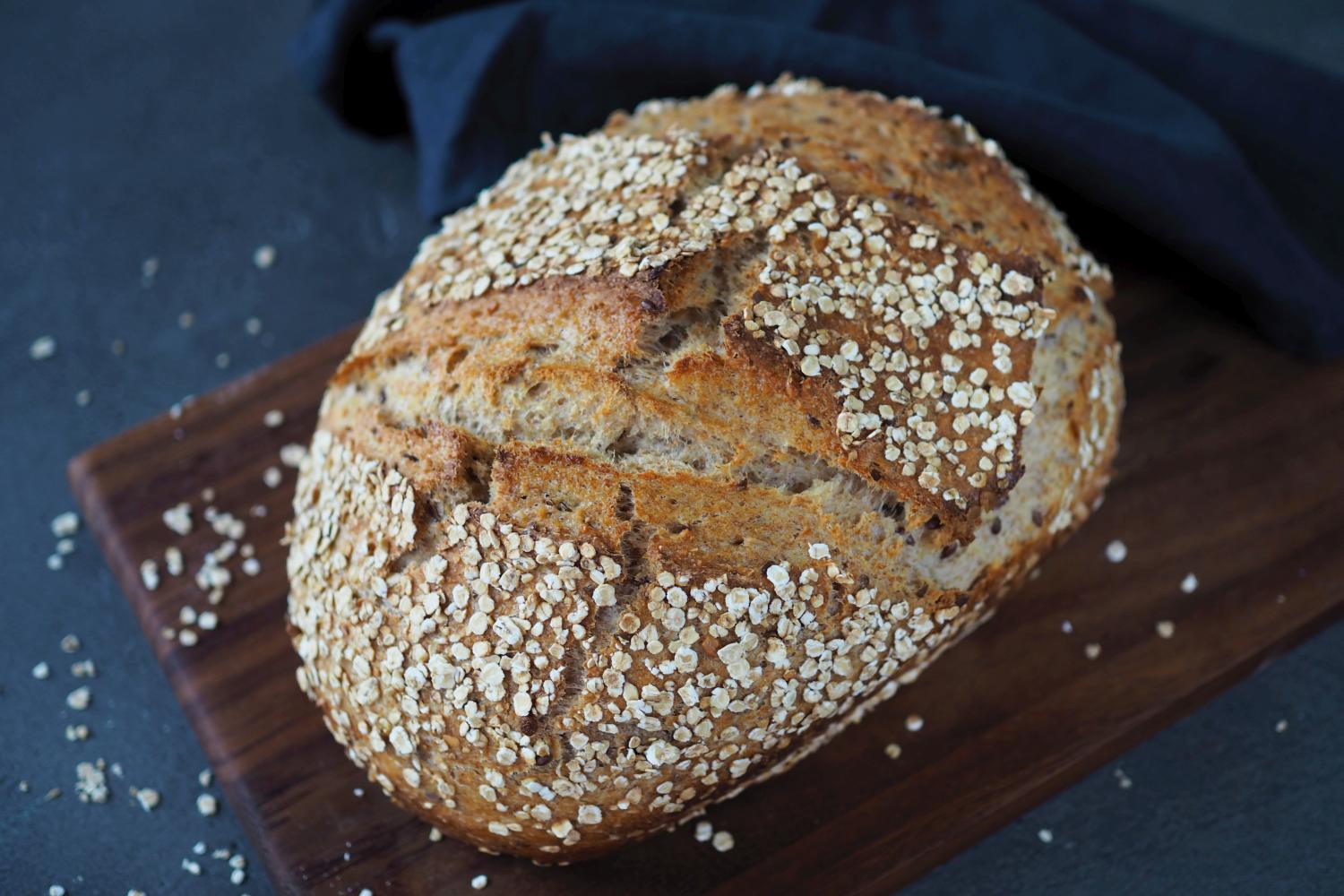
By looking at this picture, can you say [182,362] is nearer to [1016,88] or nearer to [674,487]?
[674,487]

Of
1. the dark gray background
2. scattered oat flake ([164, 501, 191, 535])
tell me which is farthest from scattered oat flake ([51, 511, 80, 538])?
scattered oat flake ([164, 501, 191, 535])

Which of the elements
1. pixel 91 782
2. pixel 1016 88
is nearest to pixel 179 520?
pixel 91 782

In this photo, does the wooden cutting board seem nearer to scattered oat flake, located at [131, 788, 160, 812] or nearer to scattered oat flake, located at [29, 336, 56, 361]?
scattered oat flake, located at [131, 788, 160, 812]

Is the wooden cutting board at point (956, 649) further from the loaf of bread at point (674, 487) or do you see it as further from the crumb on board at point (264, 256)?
the crumb on board at point (264, 256)

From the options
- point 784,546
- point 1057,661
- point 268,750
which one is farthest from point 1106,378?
point 268,750

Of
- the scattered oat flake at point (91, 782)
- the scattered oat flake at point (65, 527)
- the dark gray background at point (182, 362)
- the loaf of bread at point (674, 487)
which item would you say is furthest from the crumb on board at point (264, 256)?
the scattered oat flake at point (91, 782)
